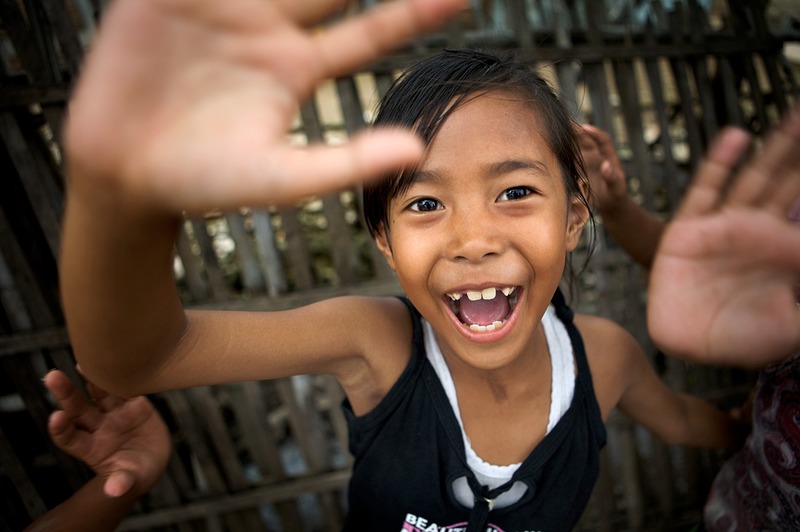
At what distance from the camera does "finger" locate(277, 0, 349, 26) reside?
A: 0.68 meters

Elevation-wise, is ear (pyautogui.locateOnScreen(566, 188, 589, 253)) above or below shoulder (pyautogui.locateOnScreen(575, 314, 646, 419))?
above

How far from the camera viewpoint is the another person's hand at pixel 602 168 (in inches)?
65.2

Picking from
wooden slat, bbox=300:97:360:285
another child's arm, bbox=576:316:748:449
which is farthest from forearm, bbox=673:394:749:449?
wooden slat, bbox=300:97:360:285

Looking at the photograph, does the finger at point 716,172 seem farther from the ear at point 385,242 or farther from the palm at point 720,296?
the ear at point 385,242

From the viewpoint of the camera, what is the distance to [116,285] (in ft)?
2.41

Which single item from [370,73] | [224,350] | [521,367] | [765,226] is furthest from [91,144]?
[370,73]

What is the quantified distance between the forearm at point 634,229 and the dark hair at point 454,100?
1.57 feet

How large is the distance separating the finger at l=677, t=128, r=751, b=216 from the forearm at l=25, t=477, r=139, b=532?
1445 mm

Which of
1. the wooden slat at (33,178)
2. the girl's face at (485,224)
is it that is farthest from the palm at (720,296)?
the wooden slat at (33,178)

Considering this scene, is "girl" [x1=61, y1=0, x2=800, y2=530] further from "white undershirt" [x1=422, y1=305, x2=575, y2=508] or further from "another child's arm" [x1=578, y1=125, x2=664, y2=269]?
"another child's arm" [x1=578, y1=125, x2=664, y2=269]

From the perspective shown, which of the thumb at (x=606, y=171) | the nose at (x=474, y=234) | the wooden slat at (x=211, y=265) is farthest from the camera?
the wooden slat at (x=211, y=265)

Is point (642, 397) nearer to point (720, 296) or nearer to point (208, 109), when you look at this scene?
point (720, 296)

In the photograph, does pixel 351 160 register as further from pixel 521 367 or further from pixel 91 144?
pixel 521 367

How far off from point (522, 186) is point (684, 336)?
0.44 metres
